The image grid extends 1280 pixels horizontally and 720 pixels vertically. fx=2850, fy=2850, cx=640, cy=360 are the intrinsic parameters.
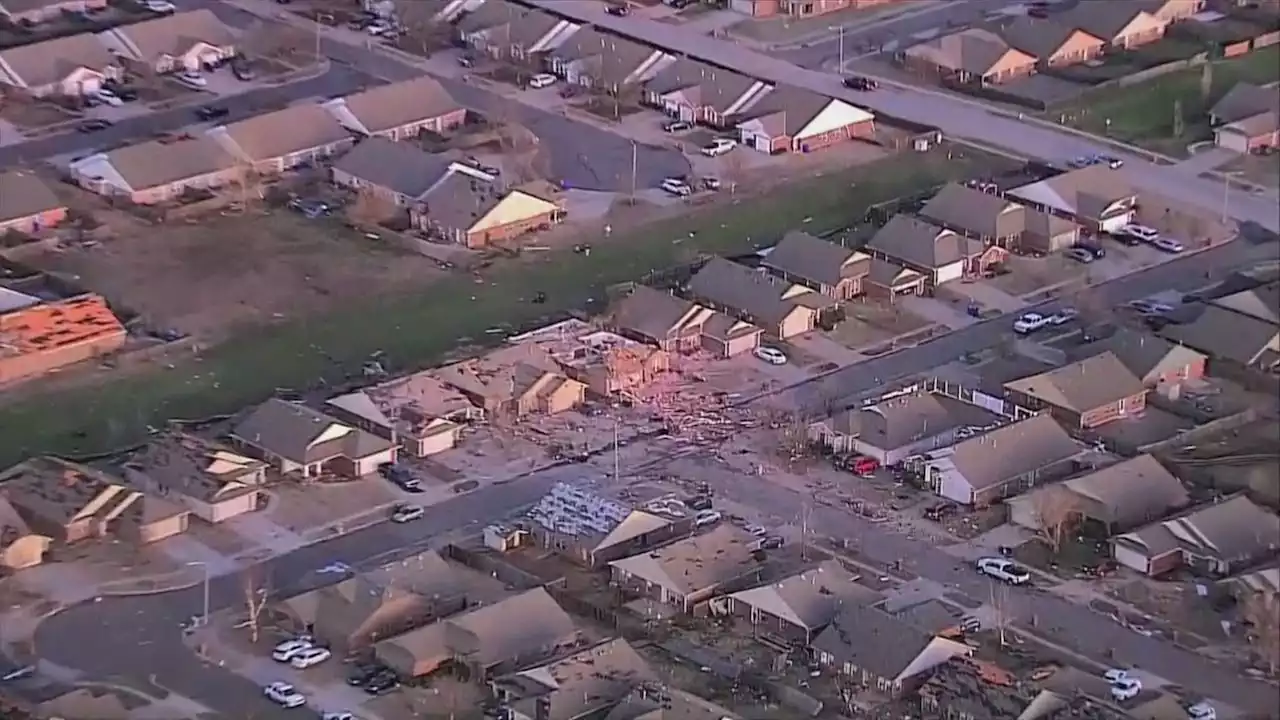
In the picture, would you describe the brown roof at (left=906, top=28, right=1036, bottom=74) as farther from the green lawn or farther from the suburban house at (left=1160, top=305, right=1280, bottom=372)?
the suburban house at (left=1160, top=305, right=1280, bottom=372)

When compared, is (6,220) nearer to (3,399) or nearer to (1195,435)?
(3,399)

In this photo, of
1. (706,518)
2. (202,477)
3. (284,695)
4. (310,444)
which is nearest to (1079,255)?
(706,518)

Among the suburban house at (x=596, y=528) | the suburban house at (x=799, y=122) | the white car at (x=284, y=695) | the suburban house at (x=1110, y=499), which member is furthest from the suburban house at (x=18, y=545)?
the suburban house at (x=799, y=122)

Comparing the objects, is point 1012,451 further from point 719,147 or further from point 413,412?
point 719,147

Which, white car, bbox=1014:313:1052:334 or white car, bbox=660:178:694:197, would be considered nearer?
white car, bbox=1014:313:1052:334

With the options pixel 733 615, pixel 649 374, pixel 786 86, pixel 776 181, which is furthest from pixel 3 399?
pixel 786 86

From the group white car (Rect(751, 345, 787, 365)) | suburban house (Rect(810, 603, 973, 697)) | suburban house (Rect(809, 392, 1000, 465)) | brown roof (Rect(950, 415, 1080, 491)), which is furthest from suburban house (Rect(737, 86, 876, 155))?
suburban house (Rect(810, 603, 973, 697))
